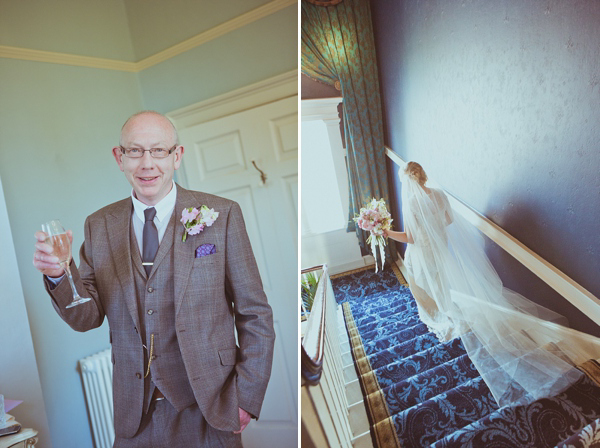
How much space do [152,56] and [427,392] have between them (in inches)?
89.9

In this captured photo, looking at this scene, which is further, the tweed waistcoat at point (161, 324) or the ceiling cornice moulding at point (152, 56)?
the ceiling cornice moulding at point (152, 56)

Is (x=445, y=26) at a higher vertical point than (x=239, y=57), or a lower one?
lower

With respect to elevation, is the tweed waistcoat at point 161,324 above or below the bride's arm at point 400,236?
below

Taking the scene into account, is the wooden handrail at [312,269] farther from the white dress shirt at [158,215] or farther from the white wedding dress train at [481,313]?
the white dress shirt at [158,215]

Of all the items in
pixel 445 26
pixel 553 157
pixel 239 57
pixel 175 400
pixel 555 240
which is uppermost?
pixel 239 57

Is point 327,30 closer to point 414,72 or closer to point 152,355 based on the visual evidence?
point 414,72

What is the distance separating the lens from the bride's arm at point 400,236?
1.32 m

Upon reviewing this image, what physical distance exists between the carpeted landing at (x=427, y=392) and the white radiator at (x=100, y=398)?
1572mm

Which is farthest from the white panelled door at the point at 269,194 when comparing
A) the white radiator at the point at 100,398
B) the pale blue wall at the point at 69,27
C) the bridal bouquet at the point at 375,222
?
the bridal bouquet at the point at 375,222

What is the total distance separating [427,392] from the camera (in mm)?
1198

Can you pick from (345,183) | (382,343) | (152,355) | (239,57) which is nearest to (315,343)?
(382,343)

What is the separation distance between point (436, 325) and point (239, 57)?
1.77m

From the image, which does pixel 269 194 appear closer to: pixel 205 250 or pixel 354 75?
pixel 205 250

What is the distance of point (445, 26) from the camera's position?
1.30 meters
